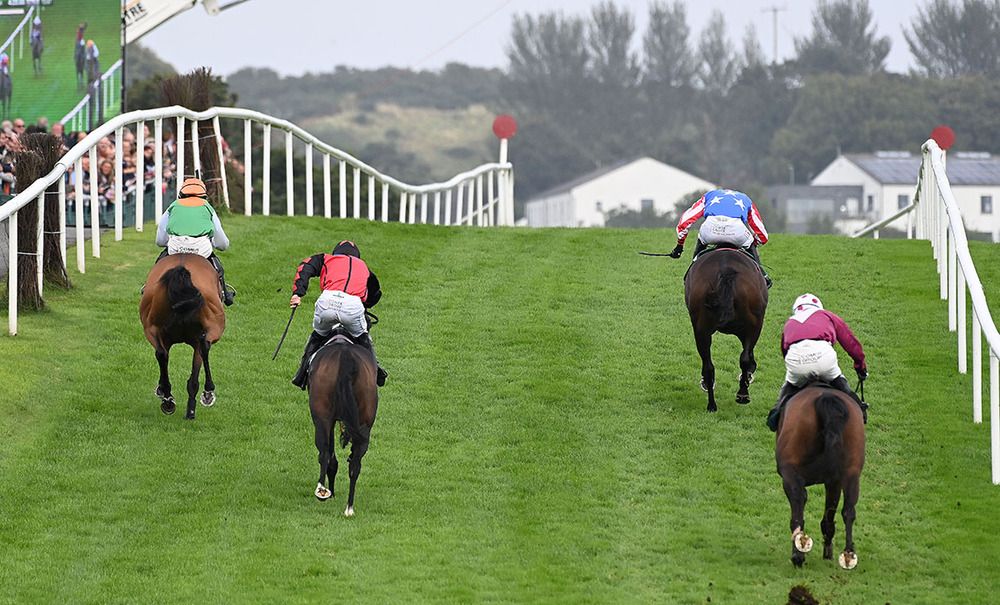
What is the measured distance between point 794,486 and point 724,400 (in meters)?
3.90

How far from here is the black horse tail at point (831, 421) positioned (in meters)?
9.14

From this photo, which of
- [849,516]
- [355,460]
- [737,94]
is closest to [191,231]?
[355,460]

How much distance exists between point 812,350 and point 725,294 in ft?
9.30

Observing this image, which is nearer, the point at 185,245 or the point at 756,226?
the point at 185,245

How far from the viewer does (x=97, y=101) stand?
24016mm

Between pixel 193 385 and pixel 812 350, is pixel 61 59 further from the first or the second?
pixel 812 350

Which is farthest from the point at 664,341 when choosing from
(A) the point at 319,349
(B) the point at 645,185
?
(B) the point at 645,185

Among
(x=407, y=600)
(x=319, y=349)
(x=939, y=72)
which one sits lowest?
(x=407, y=600)

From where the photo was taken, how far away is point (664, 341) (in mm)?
14930

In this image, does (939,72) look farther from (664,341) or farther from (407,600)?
(407,600)

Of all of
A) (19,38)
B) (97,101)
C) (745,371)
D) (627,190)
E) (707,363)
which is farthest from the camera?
(627,190)

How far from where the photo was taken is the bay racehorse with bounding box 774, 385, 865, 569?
30.1 feet

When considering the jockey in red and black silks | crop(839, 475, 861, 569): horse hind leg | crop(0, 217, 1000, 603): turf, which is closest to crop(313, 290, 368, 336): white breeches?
the jockey in red and black silks

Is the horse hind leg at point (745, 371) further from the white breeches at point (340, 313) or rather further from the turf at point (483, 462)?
the white breeches at point (340, 313)
